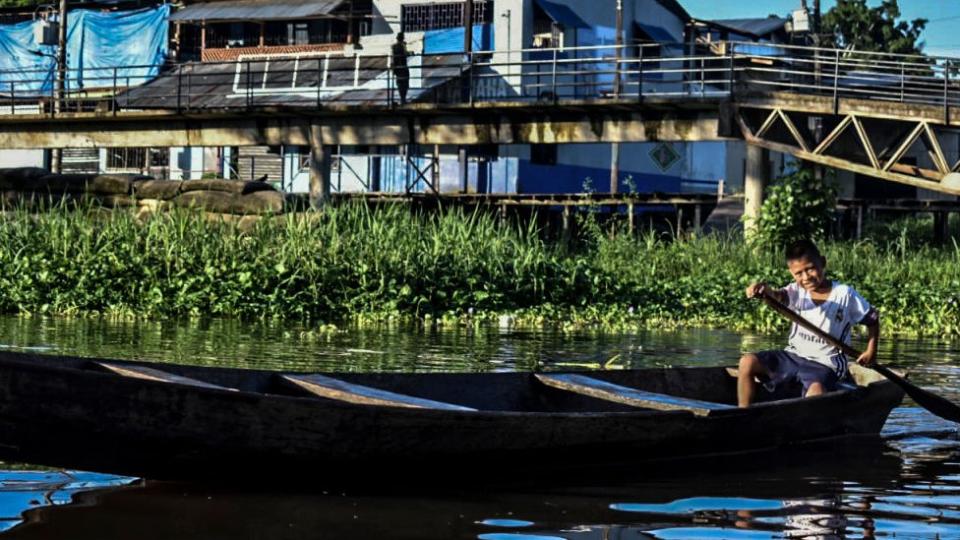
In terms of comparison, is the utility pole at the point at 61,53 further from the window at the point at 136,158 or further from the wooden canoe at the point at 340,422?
the wooden canoe at the point at 340,422

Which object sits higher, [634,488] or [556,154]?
[556,154]

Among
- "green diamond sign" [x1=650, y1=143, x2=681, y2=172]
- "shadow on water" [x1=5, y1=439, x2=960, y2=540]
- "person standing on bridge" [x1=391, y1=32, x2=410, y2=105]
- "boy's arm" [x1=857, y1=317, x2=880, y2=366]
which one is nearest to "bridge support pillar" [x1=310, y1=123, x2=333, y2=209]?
"person standing on bridge" [x1=391, y1=32, x2=410, y2=105]

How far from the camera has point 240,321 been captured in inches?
653

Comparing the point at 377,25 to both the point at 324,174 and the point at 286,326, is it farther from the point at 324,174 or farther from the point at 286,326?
the point at 286,326

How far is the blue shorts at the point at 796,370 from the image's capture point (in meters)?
9.34

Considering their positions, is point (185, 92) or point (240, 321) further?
point (185, 92)

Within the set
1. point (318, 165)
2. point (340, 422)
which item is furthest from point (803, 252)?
point (318, 165)

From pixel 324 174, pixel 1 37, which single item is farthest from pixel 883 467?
pixel 1 37

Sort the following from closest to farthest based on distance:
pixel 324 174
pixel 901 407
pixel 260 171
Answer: pixel 901 407 → pixel 324 174 → pixel 260 171

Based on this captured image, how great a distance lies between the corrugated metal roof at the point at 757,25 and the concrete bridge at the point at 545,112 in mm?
7969

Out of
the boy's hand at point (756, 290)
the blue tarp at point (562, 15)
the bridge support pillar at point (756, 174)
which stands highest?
the blue tarp at point (562, 15)

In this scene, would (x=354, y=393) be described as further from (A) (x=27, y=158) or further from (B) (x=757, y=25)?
(B) (x=757, y=25)

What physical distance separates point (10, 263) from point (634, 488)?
11944mm

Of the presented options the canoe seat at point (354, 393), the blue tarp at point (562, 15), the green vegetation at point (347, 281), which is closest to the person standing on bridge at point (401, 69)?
the blue tarp at point (562, 15)
